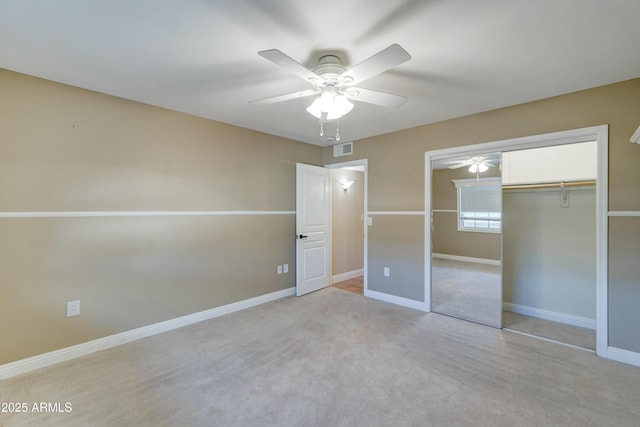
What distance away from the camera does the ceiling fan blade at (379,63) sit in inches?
58.5

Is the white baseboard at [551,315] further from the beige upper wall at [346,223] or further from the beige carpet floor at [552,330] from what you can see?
the beige upper wall at [346,223]

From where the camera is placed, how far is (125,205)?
2.78 metres

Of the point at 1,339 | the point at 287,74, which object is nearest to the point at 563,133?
the point at 287,74

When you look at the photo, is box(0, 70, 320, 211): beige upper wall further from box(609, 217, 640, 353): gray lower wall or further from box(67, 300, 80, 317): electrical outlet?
box(609, 217, 640, 353): gray lower wall

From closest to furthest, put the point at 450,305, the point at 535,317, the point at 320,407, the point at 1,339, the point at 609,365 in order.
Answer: the point at 320,407, the point at 1,339, the point at 609,365, the point at 535,317, the point at 450,305

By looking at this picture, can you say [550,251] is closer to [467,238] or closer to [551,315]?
[551,315]

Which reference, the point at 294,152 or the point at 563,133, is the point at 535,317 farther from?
the point at 294,152

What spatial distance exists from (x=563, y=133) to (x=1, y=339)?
17.1 ft

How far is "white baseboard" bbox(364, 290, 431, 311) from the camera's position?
12.1 feet

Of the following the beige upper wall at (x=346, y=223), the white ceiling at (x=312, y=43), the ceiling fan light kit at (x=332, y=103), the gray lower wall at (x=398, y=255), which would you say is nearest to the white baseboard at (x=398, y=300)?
the gray lower wall at (x=398, y=255)

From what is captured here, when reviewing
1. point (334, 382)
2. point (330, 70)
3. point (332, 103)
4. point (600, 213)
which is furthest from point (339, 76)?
point (600, 213)

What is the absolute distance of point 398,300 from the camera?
392 centimetres

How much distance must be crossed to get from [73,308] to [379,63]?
3.22m

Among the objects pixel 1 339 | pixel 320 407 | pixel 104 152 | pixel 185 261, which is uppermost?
pixel 104 152
